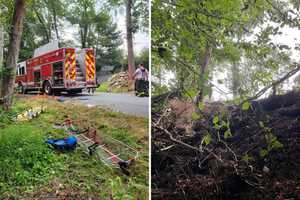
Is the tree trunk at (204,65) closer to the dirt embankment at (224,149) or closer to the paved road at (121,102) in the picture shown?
the dirt embankment at (224,149)

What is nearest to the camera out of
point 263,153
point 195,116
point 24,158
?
point 24,158

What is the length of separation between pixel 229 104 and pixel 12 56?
1027 millimetres

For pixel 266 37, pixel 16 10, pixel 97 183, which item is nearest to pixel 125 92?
pixel 97 183

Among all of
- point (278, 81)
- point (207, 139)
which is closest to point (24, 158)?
point (207, 139)

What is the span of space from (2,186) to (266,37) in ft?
4.47

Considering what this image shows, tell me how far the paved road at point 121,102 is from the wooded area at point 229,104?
239mm

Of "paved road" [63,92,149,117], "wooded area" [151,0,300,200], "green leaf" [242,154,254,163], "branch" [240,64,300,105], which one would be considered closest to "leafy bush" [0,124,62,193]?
"paved road" [63,92,149,117]

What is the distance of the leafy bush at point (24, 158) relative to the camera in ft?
4.72

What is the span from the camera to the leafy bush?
4.72 feet

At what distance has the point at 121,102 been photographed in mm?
1512

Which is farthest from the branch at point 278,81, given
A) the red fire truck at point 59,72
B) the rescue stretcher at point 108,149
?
the red fire truck at point 59,72

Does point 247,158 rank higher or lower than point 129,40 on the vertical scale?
lower

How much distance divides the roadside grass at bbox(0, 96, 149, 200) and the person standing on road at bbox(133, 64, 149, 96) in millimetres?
113

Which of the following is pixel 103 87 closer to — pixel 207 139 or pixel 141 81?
pixel 141 81
